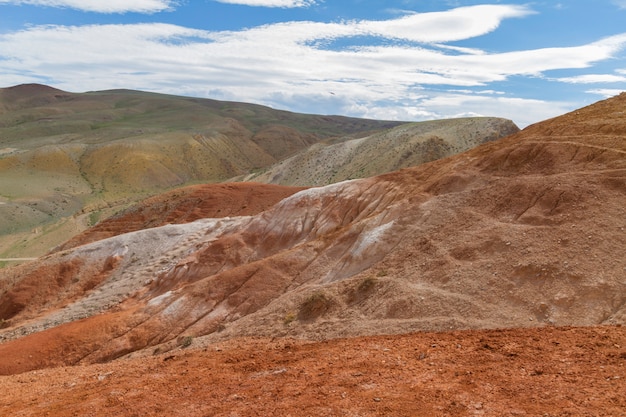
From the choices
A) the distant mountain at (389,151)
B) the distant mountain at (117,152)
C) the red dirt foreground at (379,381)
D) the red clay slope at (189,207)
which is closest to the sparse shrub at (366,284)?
the red dirt foreground at (379,381)

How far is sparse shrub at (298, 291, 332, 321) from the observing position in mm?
15078

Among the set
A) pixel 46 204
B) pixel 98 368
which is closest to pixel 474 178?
pixel 98 368

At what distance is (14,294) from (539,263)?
27771mm

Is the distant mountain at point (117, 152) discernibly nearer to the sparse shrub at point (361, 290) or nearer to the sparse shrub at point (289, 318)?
the sparse shrub at point (361, 290)

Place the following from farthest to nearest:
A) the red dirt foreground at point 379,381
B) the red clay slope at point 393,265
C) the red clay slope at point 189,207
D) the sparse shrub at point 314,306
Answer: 1. the red clay slope at point 189,207
2. the sparse shrub at point 314,306
3. the red clay slope at point 393,265
4. the red dirt foreground at point 379,381

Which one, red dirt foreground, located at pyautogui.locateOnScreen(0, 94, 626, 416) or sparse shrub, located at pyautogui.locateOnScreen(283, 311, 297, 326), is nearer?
red dirt foreground, located at pyautogui.locateOnScreen(0, 94, 626, 416)

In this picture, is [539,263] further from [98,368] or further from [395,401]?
[98,368]

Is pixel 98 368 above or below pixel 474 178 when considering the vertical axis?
below

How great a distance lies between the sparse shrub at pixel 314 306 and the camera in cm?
1508

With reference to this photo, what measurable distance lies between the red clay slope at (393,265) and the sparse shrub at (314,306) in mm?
43

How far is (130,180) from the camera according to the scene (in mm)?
85312

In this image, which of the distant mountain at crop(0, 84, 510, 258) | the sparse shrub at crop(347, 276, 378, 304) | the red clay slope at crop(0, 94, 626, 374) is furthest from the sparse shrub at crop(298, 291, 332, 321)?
the distant mountain at crop(0, 84, 510, 258)

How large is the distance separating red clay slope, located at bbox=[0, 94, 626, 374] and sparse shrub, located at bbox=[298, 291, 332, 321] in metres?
0.04

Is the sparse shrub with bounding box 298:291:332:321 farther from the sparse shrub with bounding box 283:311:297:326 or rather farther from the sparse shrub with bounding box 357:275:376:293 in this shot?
the sparse shrub with bounding box 357:275:376:293
